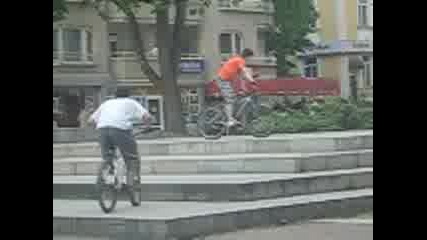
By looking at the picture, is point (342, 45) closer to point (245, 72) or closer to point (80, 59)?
point (80, 59)

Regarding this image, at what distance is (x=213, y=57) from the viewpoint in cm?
5056

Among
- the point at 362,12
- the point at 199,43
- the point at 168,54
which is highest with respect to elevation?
the point at 362,12

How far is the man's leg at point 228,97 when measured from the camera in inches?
645

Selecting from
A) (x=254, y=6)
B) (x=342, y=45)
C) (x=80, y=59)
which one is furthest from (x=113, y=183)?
(x=342, y=45)

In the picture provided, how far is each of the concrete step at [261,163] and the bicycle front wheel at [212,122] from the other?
2.78 metres

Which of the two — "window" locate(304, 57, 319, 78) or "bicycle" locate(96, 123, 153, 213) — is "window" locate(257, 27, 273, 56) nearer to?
"window" locate(304, 57, 319, 78)

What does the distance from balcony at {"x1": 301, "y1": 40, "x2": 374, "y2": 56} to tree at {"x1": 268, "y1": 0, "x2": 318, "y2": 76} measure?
3.73 metres

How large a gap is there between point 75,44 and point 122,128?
3637cm

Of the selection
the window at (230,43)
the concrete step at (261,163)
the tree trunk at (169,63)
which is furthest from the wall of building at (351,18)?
the concrete step at (261,163)

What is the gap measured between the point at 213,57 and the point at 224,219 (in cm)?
4060

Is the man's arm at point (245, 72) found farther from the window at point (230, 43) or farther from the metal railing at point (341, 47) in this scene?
the metal railing at point (341, 47)

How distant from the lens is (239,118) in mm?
16641
